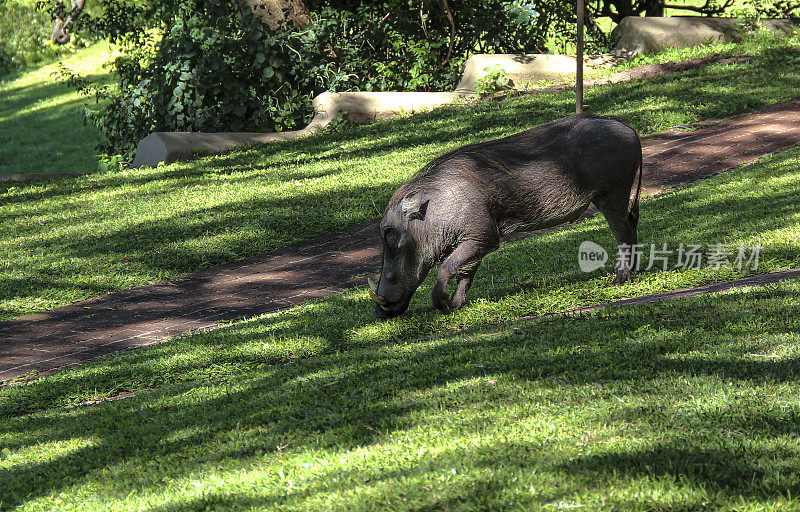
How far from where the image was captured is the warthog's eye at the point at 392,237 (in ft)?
20.6

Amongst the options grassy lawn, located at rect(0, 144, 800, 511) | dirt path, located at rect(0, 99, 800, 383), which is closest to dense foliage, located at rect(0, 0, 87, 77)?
dirt path, located at rect(0, 99, 800, 383)

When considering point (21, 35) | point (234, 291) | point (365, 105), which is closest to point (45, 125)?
point (21, 35)

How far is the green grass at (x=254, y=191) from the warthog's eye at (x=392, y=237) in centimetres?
436

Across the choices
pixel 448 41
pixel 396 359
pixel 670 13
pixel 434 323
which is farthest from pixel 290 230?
pixel 670 13

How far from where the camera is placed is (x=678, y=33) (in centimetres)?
1827

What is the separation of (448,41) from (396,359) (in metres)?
14.0

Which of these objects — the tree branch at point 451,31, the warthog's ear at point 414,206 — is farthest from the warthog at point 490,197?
the tree branch at point 451,31

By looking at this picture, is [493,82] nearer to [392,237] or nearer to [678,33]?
[678,33]

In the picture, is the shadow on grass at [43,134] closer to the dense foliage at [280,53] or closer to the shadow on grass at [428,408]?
the dense foliage at [280,53]

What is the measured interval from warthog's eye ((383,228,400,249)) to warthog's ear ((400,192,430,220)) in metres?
0.15

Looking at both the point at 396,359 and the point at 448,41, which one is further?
the point at 448,41

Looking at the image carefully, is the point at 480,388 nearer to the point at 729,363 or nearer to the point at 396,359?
the point at 396,359

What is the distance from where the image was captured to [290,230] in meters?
11.0

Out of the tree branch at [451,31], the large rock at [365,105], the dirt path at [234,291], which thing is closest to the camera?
the dirt path at [234,291]
